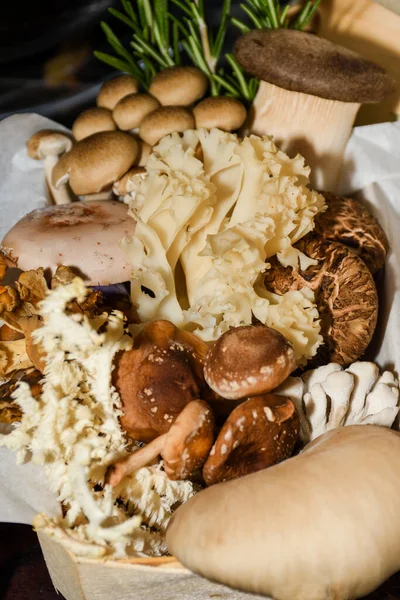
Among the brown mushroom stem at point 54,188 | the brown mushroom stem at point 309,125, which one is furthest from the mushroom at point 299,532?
the brown mushroom stem at point 54,188

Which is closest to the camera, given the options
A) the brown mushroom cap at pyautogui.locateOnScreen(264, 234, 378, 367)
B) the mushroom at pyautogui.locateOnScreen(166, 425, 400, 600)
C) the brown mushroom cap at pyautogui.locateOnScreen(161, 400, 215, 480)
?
the mushroom at pyautogui.locateOnScreen(166, 425, 400, 600)

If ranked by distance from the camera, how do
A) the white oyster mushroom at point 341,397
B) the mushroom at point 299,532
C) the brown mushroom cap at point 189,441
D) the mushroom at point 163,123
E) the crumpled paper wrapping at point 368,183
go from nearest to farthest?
the mushroom at point 299,532
the brown mushroom cap at point 189,441
the white oyster mushroom at point 341,397
the crumpled paper wrapping at point 368,183
the mushroom at point 163,123

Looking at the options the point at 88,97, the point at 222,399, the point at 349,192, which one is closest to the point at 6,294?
the point at 222,399

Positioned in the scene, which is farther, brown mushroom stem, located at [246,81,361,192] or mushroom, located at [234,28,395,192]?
brown mushroom stem, located at [246,81,361,192]

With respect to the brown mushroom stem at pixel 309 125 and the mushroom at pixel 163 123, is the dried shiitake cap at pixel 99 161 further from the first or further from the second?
the brown mushroom stem at pixel 309 125

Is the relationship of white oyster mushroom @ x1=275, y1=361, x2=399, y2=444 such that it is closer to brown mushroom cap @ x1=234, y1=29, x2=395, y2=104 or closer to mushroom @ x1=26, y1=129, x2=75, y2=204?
brown mushroom cap @ x1=234, y1=29, x2=395, y2=104

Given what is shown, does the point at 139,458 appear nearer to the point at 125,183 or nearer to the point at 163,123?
the point at 125,183

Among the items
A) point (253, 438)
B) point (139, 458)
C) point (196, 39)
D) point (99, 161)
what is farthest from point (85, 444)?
point (196, 39)

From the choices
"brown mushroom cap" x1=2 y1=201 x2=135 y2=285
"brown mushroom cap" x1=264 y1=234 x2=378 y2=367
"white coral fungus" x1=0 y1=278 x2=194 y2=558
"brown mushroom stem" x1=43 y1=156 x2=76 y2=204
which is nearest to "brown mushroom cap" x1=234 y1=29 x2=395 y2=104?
"brown mushroom cap" x1=264 y1=234 x2=378 y2=367
